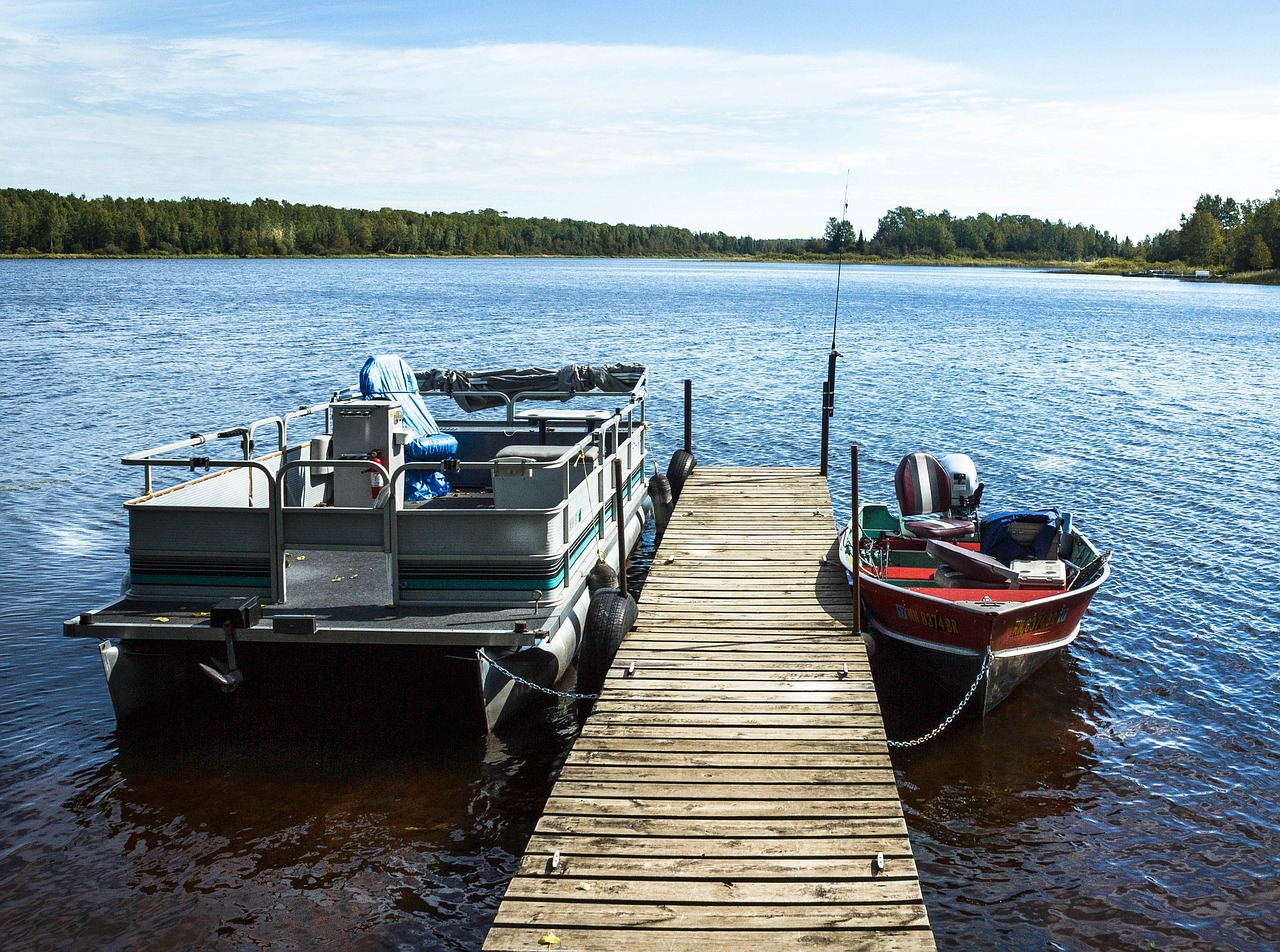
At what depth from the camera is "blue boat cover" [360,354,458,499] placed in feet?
44.1

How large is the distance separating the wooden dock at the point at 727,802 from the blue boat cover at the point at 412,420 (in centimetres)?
323

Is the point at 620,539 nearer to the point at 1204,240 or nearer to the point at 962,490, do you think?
the point at 962,490

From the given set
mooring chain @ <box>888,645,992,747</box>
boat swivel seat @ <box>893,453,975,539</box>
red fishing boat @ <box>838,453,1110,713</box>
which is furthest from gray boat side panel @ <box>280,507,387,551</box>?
boat swivel seat @ <box>893,453,975,539</box>

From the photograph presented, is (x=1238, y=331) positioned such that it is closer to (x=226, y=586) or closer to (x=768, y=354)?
(x=768, y=354)

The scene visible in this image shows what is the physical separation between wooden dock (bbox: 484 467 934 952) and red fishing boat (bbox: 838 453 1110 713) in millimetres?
639

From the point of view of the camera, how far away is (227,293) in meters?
90.5

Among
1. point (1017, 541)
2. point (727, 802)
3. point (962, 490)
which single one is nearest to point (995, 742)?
point (1017, 541)

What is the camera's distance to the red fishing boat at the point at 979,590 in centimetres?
1094

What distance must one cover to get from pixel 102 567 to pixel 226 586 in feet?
24.1

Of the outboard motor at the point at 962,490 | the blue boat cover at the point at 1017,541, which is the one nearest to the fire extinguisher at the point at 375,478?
the blue boat cover at the point at 1017,541

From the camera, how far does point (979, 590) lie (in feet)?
38.3

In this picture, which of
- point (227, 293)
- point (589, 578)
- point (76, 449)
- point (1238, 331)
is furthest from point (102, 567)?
point (227, 293)

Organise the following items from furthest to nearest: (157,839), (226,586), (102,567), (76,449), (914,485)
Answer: (76,449), (102,567), (914,485), (226,586), (157,839)

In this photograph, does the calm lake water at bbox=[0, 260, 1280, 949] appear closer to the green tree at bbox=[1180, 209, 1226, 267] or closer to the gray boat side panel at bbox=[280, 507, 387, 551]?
the gray boat side panel at bbox=[280, 507, 387, 551]
